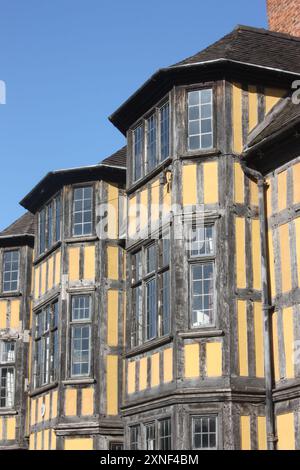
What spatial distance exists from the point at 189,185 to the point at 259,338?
3.15m

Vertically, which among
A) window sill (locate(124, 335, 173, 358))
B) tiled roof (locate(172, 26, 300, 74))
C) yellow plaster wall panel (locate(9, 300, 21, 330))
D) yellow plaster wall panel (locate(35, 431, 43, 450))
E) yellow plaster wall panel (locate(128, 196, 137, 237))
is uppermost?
tiled roof (locate(172, 26, 300, 74))

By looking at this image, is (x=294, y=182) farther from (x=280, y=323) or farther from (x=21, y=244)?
(x=21, y=244)

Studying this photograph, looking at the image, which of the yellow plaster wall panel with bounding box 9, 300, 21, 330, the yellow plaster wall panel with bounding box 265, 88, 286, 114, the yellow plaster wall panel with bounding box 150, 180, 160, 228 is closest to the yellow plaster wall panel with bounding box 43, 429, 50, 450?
the yellow plaster wall panel with bounding box 9, 300, 21, 330

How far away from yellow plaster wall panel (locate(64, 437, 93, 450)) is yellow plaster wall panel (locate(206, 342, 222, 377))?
233 inches

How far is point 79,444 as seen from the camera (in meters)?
20.7

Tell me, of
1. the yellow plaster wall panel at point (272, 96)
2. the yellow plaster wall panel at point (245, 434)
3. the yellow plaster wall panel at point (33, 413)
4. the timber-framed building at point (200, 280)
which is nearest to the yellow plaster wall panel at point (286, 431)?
the timber-framed building at point (200, 280)

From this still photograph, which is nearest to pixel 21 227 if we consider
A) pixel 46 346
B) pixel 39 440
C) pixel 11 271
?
pixel 11 271

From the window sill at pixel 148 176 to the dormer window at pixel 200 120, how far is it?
0.55 m

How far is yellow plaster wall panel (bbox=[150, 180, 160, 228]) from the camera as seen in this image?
17625mm

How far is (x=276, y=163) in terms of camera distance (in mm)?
16234

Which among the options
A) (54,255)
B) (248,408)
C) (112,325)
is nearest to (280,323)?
(248,408)

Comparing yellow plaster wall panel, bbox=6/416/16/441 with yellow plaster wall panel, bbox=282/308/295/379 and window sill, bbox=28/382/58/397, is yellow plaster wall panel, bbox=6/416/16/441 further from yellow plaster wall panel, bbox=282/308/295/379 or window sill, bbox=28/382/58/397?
yellow plaster wall panel, bbox=282/308/295/379

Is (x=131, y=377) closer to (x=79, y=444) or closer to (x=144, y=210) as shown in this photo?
(x=144, y=210)

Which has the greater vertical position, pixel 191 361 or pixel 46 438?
pixel 191 361
